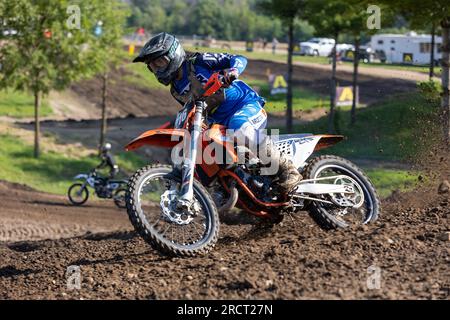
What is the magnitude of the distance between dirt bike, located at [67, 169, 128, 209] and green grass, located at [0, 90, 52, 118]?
583 inches

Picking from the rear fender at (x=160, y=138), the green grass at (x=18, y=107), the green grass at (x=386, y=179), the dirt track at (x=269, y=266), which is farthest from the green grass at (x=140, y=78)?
the rear fender at (x=160, y=138)

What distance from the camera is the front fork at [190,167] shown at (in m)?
6.77

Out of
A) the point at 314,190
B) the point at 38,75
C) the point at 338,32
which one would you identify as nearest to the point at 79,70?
the point at 38,75

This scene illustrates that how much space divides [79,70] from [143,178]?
18.5 m

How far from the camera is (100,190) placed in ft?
64.3

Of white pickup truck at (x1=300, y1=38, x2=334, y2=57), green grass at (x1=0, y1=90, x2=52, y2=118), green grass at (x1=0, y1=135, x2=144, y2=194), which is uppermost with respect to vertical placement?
white pickup truck at (x1=300, y1=38, x2=334, y2=57)

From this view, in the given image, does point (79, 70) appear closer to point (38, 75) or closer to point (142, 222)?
point (38, 75)

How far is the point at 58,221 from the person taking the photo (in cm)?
1683

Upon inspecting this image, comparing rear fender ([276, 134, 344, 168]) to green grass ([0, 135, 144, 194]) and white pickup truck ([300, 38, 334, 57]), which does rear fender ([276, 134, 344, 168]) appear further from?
white pickup truck ([300, 38, 334, 57])

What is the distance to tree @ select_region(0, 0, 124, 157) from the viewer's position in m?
23.2

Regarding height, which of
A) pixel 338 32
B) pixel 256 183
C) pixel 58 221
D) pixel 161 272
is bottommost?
pixel 58 221

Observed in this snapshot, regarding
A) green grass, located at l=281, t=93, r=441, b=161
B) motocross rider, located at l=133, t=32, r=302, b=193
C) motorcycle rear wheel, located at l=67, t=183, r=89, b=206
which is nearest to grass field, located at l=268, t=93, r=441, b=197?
green grass, located at l=281, t=93, r=441, b=161

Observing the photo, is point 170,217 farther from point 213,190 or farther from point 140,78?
point 140,78

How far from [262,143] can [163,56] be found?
4.15ft
